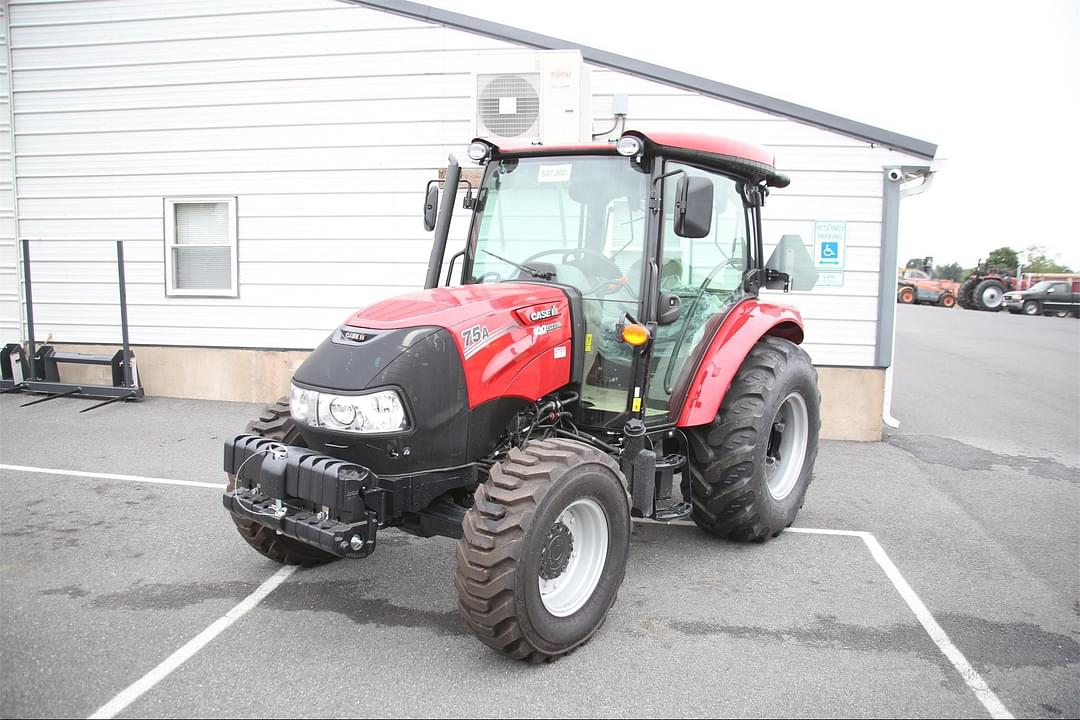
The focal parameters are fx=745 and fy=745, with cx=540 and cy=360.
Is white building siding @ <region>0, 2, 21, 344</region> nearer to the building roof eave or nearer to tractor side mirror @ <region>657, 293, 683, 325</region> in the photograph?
the building roof eave

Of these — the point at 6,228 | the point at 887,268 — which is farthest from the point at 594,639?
the point at 6,228

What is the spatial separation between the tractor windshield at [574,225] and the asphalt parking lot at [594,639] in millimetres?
1698

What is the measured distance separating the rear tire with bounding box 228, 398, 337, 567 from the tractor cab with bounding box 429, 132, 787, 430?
1.23 meters

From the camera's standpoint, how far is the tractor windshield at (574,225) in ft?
13.0

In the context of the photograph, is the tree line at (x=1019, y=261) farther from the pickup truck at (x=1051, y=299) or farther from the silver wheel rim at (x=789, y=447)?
the silver wheel rim at (x=789, y=447)

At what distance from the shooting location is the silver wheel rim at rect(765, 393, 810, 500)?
4.98 meters

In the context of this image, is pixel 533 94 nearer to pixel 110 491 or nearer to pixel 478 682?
pixel 110 491

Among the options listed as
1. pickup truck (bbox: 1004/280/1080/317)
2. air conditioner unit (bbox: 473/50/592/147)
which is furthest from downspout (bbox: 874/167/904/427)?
pickup truck (bbox: 1004/280/1080/317)

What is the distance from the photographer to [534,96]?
726 cm

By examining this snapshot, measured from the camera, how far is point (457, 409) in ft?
10.8

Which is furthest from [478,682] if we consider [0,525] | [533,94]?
[533,94]

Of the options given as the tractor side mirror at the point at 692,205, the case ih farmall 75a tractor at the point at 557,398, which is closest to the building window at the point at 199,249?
the case ih farmall 75a tractor at the point at 557,398

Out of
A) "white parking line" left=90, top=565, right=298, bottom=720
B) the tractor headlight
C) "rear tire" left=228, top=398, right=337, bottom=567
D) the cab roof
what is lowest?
"white parking line" left=90, top=565, right=298, bottom=720

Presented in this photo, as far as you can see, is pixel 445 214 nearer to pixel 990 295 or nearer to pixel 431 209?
pixel 431 209
